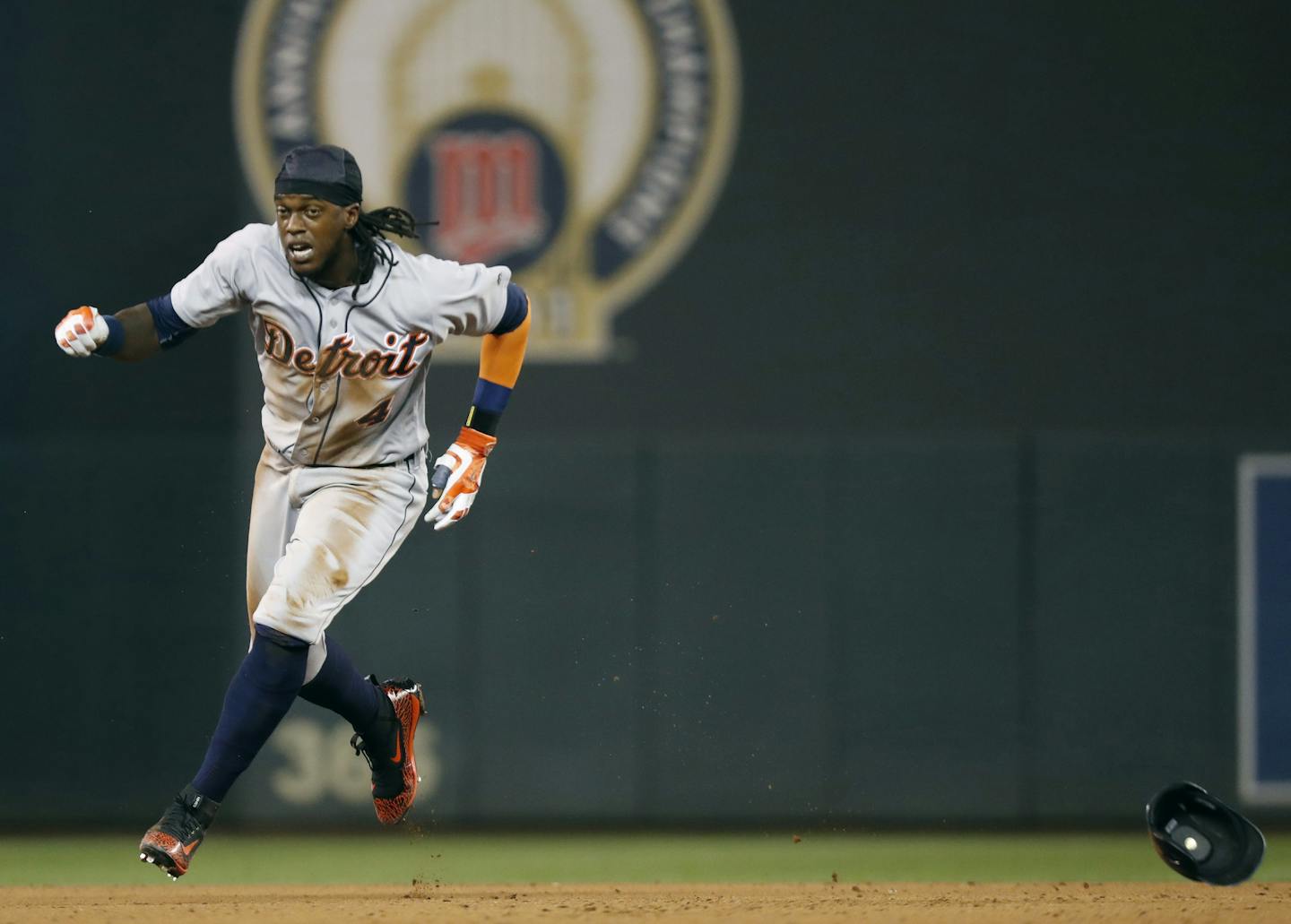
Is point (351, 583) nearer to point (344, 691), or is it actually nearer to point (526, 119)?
point (344, 691)

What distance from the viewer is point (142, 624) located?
7.74m

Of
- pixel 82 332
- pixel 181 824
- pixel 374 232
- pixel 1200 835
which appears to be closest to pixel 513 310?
pixel 374 232

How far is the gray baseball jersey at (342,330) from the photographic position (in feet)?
16.6

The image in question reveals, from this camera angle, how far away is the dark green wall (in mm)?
7684

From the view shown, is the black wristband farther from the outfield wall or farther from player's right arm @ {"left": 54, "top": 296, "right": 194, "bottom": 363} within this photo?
the outfield wall

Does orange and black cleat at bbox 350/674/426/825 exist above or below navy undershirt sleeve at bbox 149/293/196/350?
below

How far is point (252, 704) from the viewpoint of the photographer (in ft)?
16.7

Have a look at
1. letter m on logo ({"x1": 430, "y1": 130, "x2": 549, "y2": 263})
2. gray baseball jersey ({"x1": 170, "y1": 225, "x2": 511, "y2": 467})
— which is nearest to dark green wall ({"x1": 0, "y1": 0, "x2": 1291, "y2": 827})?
letter m on logo ({"x1": 430, "y1": 130, "x2": 549, "y2": 263})

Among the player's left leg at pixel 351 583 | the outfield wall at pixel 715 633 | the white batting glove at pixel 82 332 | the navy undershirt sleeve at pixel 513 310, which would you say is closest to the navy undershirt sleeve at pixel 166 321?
the white batting glove at pixel 82 332

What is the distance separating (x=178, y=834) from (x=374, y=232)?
1517 mm

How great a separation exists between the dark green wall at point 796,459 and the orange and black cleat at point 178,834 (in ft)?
8.57

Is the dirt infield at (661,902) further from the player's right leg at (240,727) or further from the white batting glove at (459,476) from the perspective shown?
the white batting glove at (459,476)

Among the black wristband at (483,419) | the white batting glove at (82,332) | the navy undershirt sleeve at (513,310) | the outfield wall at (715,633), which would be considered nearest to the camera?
the white batting glove at (82,332)

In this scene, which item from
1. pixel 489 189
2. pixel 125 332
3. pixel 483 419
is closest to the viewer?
pixel 125 332
